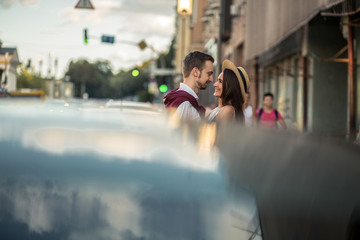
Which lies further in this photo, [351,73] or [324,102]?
[324,102]

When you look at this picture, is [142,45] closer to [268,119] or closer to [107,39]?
[107,39]

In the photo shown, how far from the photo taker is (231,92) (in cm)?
444

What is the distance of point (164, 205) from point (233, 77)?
2569 mm

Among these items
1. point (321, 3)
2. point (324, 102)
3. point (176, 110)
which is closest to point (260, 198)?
point (176, 110)

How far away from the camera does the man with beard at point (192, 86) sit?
4230 millimetres

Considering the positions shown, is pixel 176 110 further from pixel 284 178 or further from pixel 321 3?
pixel 321 3

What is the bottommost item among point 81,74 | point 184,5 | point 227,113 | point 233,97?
point 227,113

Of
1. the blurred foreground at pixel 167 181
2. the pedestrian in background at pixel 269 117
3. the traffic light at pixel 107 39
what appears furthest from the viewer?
the traffic light at pixel 107 39

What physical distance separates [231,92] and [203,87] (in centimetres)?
34

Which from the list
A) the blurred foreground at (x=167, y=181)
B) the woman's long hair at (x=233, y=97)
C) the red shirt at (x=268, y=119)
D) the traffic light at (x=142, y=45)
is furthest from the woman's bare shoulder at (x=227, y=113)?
the traffic light at (x=142, y=45)

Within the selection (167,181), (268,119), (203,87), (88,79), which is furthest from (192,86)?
(88,79)

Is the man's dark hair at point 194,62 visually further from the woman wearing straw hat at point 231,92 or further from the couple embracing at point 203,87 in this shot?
the woman wearing straw hat at point 231,92

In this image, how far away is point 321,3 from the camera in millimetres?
11312

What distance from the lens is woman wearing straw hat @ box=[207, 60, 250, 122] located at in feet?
14.2
